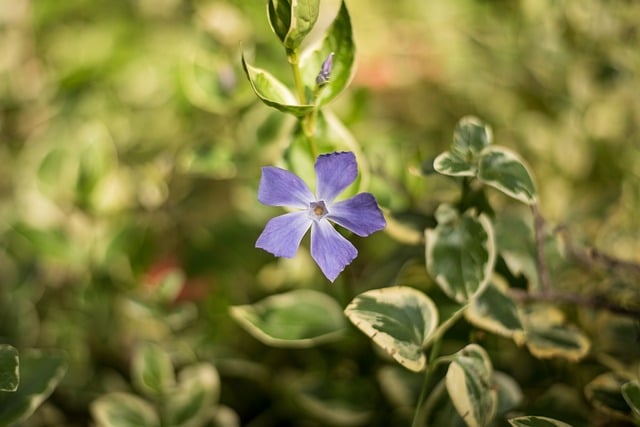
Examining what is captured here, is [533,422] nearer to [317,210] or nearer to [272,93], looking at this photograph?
[317,210]

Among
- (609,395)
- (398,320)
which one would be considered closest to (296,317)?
(398,320)

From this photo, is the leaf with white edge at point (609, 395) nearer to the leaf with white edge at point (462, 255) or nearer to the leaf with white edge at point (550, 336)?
the leaf with white edge at point (550, 336)

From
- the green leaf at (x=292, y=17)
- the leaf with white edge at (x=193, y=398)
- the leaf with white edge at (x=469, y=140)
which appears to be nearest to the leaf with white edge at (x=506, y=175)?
the leaf with white edge at (x=469, y=140)

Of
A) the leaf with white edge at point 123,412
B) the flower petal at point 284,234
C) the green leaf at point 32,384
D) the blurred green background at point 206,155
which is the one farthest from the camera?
the blurred green background at point 206,155

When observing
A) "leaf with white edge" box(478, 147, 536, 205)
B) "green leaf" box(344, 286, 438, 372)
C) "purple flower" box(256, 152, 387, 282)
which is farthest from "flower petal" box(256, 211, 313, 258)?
"leaf with white edge" box(478, 147, 536, 205)

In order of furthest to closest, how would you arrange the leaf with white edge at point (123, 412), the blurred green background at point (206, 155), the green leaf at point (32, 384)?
the blurred green background at point (206, 155) < the leaf with white edge at point (123, 412) < the green leaf at point (32, 384)

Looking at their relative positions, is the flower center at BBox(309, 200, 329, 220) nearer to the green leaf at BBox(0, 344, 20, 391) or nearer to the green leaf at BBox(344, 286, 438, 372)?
the green leaf at BBox(344, 286, 438, 372)
